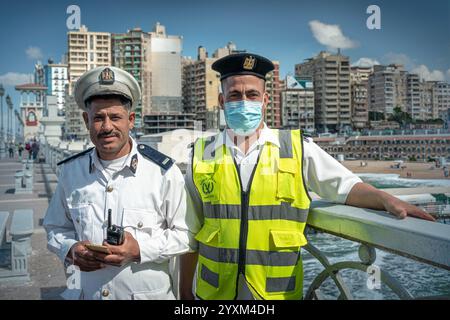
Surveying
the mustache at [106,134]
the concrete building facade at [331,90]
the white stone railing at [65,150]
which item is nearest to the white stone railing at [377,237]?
the mustache at [106,134]

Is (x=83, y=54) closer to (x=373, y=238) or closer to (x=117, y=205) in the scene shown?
(x=117, y=205)

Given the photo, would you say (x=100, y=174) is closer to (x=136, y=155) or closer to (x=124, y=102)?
(x=136, y=155)

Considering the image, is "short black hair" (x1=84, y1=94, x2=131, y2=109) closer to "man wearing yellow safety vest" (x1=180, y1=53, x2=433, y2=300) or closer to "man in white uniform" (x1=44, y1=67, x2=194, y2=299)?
"man in white uniform" (x1=44, y1=67, x2=194, y2=299)

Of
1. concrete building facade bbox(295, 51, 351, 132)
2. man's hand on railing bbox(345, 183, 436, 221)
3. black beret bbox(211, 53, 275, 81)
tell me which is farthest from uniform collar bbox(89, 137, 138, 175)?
concrete building facade bbox(295, 51, 351, 132)

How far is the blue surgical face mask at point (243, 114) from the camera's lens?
88.8 inches

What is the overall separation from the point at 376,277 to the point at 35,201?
960 centimetres

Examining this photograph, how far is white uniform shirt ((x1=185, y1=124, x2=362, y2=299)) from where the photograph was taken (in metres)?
2.11

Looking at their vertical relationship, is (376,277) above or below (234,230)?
below

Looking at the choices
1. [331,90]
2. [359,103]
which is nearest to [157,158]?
[331,90]

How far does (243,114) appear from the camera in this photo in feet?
7.41

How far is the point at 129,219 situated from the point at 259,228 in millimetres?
610

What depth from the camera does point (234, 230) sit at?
2055mm

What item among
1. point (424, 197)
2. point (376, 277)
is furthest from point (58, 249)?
point (424, 197)

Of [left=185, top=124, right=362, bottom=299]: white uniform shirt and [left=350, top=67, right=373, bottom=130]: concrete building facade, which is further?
[left=350, top=67, right=373, bottom=130]: concrete building facade
